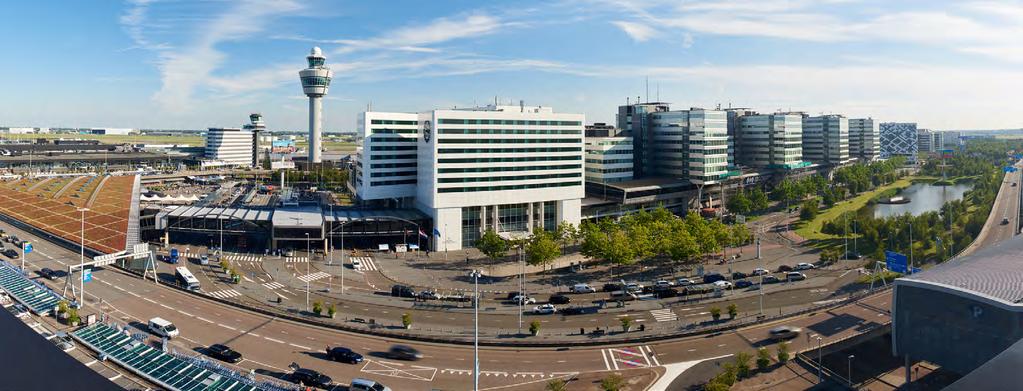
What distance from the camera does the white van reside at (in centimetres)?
4725

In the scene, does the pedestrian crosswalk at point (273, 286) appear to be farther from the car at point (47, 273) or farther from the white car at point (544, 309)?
the white car at point (544, 309)

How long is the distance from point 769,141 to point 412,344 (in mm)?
135051

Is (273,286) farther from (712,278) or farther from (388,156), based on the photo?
(712,278)

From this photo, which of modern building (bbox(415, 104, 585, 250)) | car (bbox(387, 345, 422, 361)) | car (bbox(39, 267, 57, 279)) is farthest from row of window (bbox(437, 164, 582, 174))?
car (bbox(39, 267, 57, 279))

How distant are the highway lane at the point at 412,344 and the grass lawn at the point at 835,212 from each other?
4556cm

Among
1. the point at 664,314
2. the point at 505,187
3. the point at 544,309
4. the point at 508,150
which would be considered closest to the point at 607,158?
the point at 508,150

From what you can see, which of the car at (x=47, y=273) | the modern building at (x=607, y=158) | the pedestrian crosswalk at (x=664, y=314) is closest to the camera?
the pedestrian crosswalk at (x=664, y=314)

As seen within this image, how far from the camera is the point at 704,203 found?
129 metres

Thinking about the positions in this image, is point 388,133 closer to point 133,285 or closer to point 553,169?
point 553,169

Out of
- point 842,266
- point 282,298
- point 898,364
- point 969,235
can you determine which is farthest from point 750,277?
point 282,298

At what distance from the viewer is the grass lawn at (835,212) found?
99.9 m

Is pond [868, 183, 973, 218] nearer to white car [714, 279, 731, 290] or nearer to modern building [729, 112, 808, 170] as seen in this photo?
modern building [729, 112, 808, 170]

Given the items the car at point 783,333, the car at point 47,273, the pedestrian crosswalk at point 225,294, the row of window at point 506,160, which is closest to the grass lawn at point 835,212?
the row of window at point 506,160

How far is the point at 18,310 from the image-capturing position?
2135 inches
